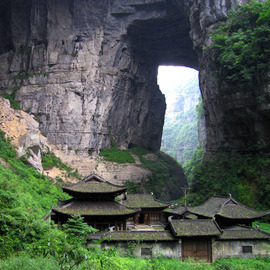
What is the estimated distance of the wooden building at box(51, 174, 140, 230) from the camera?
19250 millimetres

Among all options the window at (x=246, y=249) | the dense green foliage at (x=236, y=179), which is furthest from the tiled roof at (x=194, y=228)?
the dense green foliage at (x=236, y=179)

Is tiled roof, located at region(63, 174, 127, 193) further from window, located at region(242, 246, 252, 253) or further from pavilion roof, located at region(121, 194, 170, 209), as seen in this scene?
Answer: window, located at region(242, 246, 252, 253)

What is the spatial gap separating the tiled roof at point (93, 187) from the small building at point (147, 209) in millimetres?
5292

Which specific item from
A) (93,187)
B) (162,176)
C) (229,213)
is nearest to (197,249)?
(229,213)

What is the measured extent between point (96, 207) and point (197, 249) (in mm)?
7051

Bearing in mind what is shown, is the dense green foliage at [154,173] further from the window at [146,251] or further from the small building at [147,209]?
the window at [146,251]

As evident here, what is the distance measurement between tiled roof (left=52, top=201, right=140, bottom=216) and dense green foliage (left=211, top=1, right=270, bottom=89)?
19.1 m

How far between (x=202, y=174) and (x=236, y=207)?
14.6 m

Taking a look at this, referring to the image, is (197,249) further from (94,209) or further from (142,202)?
(142,202)

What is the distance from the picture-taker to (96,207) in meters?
20.0

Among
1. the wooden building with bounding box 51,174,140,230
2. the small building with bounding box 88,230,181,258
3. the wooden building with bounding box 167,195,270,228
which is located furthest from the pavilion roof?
the small building with bounding box 88,230,181,258

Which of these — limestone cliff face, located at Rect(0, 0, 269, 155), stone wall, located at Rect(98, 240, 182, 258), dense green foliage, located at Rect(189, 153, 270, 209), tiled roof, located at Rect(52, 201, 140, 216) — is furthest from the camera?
limestone cliff face, located at Rect(0, 0, 269, 155)

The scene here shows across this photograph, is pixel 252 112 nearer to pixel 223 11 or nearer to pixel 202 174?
pixel 202 174

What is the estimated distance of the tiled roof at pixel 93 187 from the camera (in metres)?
20.1
